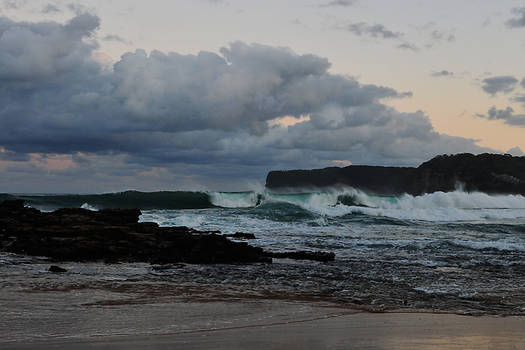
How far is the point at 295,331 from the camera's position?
4.76 metres

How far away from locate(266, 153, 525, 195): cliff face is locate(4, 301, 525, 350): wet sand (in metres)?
92.1

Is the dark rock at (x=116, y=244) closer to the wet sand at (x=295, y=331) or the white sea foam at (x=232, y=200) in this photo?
the wet sand at (x=295, y=331)

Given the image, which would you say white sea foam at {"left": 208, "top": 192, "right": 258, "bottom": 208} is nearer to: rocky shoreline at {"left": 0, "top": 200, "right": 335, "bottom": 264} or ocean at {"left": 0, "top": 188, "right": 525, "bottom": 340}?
ocean at {"left": 0, "top": 188, "right": 525, "bottom": 340}

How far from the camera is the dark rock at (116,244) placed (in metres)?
11.4

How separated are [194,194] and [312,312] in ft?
161

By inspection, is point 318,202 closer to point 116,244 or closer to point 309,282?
point 116,244

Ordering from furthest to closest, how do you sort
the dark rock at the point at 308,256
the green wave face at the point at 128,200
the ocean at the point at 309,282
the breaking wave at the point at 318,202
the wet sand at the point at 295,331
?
the green wave face at the point at 128,200 < the breaking wave at the point at 318,202 < the dark rock at the point at 308,256 < the ocean at the point at 309,282 < the wet sand at the point at 295,331

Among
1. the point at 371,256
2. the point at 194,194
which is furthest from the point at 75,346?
the point at 194,194

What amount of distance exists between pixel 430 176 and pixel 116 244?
100253 mm

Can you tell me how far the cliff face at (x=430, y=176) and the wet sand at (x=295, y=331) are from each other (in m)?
92.1

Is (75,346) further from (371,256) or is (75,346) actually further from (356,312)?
(371,256)

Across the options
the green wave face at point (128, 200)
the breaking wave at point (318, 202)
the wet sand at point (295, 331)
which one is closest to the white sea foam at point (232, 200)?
the breaking wave at point (318, 202)

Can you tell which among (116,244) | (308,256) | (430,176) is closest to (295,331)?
(308,256)

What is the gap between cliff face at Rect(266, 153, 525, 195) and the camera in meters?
93.0
